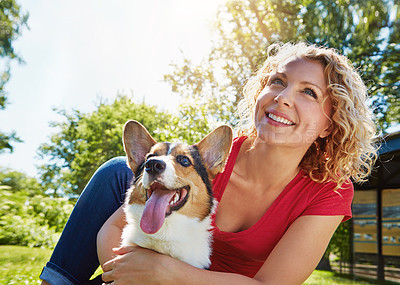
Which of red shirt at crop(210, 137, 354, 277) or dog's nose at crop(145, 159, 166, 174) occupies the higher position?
dog's nose at crop(145, 159, 166, 174)

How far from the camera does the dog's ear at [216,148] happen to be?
8.27 feet

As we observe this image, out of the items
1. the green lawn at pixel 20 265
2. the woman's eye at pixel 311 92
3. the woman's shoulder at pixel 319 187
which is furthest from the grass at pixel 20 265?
the woman's eye at pixel 311 92

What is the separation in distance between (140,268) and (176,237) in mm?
304

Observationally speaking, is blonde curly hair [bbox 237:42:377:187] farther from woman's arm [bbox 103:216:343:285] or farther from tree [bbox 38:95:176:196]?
tree [bbox 38:95:176:196]

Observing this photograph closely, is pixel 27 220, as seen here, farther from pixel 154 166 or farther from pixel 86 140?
pixel 86 140

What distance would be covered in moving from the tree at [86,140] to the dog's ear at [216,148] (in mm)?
21317

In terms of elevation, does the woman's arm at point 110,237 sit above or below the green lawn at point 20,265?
above

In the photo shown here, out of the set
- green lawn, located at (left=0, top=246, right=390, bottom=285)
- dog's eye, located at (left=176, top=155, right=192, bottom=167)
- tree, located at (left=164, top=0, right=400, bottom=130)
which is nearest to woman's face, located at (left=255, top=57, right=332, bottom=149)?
dog's eye, located at (left=176, top=155, right=192, bottom=167)

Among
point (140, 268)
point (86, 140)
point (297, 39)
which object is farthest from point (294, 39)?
point (86, 140)

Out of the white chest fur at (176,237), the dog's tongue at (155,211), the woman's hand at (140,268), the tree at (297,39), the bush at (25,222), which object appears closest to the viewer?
the woman's hand at (140,268)

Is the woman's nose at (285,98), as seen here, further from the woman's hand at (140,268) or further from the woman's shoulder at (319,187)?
the woman's hand at (140,268)

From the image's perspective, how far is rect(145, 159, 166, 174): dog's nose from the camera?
2.09 m

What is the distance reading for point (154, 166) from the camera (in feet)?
6.87

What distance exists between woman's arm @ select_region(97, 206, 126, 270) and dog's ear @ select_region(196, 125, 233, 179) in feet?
2.24
